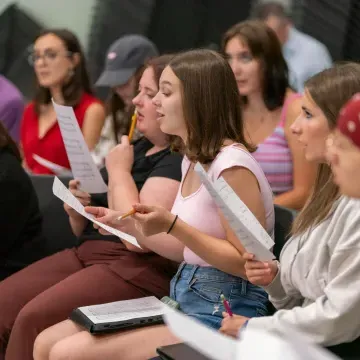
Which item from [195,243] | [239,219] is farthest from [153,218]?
[239,219]

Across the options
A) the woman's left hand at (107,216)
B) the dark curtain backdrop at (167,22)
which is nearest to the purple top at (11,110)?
the dark curtain backdrop at (167,22)

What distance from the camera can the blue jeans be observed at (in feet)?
5.80

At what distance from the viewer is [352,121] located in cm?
122

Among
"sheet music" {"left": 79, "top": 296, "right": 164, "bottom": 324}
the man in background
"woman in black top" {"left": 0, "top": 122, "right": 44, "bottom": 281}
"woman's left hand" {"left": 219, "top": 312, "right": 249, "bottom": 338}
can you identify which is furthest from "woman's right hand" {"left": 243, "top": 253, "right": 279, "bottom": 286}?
the man in background

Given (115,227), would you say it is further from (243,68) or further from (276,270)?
(243,68)

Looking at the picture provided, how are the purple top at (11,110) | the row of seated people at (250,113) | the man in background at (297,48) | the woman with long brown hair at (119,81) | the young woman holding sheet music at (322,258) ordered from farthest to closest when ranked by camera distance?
1. the man in background at (297,48)
2. the purple top at (11,110)
3. the woman with long brown hair at (119,81)
4. the row of seated people at (250,113)
5. the young woman holding sheet music at (322,258)

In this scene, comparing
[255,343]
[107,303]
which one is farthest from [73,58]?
[255,343]

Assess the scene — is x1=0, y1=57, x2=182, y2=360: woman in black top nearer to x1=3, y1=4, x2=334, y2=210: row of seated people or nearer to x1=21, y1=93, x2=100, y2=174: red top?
x1=3, y1=4, x2=334, y2=210: row of seated people

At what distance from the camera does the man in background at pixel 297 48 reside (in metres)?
4.16

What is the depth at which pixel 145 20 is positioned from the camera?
4.66 m

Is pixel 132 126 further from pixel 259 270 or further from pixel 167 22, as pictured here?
pixel 167 22

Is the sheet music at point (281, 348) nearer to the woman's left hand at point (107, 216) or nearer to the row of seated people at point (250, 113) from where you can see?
the woman's left hand at point (107, 216)

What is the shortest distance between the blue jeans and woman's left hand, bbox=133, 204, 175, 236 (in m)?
0.21

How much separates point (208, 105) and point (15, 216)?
87 cm
